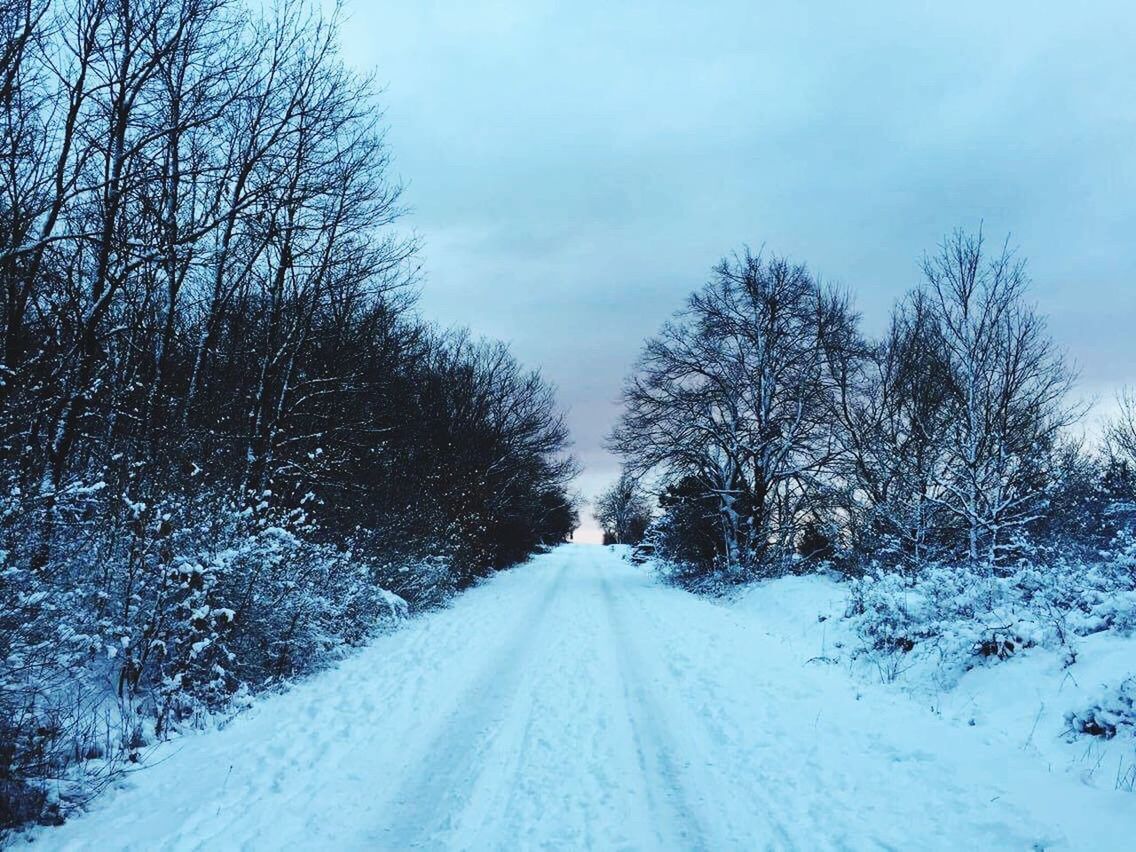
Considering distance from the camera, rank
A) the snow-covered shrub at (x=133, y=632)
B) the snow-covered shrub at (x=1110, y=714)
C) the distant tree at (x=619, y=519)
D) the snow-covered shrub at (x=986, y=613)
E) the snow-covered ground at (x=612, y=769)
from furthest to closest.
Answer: the distant tree at (x=619, y=519)
the snow-covered shrub at (x=986, y=613)
the snow-covered shrub at (x=1110, y=714)
the snow-covered shrub at (x=133, y=632)
the snow-covered ground at (x=612, y=769)

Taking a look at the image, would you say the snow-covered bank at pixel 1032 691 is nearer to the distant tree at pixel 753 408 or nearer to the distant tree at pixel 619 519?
the distant tree at pixel 753 408

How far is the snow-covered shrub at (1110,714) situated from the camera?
521 centimetres

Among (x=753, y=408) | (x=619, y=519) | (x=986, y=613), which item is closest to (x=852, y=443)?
(x=753, y=408)

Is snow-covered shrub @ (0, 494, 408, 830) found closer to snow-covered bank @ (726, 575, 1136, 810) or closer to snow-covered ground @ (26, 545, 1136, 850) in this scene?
snow-covered ground @ (26, 545, 1136, 850)

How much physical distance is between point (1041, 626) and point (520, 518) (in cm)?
2685

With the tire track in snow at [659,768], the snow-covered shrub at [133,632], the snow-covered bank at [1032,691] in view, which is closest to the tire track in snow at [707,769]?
the tire track in snow at [659,768]

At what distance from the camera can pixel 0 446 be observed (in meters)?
5.42

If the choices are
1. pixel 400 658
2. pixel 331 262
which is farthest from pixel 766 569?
pixel 331 262

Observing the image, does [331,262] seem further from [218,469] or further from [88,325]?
[88,325]

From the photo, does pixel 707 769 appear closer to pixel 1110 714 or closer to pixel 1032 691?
pixel 1110 714

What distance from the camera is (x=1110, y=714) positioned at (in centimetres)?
532

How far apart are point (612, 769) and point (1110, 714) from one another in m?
4.49

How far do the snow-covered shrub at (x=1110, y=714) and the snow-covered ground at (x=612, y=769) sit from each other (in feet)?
0.85

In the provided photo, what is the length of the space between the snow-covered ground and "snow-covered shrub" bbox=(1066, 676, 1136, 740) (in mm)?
258
